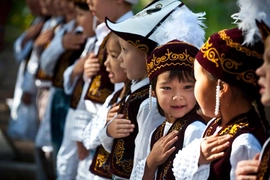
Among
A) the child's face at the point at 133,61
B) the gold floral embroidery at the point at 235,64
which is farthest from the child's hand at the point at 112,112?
the gold floral embroidery at the point at 235,64

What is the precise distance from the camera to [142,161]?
13.7ft

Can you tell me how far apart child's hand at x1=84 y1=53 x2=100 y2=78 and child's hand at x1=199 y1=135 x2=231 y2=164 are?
209cm

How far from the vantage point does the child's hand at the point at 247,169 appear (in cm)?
312

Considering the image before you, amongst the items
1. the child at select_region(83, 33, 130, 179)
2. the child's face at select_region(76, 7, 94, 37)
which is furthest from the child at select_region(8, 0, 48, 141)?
the child at select_region(83, 33, 130, 179)

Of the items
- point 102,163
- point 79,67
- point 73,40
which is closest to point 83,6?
point 79,67

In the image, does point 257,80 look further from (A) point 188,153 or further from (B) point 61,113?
(B) point 61,113

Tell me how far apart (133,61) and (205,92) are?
957 millimetres

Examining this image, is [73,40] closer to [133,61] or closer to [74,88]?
[74,88]

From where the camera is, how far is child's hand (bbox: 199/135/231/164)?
3.35 meters

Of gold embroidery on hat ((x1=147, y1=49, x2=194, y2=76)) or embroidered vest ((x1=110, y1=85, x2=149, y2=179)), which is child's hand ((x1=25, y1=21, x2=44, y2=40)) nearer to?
embroidered vest ((x1=110, y1=85, x2=149, y2=179))

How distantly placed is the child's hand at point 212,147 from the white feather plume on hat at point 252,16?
38 cm

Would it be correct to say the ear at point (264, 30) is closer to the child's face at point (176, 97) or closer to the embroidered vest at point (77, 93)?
the child's face at point (176, 97)

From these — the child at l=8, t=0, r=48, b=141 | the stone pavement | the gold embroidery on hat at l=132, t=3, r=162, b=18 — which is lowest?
the stone pavement

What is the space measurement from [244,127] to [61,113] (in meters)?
3.62
